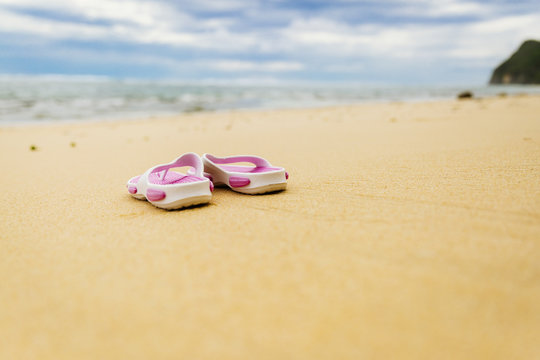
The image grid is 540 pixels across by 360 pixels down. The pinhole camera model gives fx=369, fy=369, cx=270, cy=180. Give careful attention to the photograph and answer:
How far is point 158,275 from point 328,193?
104cm

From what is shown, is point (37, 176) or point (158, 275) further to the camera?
point (37, 176)

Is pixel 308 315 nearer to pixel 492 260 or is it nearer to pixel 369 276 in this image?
pixel 369 276

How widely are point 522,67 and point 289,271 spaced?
75610 mm

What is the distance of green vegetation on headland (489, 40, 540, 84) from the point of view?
58.5 m

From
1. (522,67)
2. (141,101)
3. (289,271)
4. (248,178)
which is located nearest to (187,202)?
(248,178)

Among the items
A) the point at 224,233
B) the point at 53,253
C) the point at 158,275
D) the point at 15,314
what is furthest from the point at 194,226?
the point at 15,314

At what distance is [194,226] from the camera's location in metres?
1.57

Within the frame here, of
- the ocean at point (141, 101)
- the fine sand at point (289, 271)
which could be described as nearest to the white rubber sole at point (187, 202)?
the fine sand at point (289, 271)

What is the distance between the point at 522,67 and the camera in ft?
201

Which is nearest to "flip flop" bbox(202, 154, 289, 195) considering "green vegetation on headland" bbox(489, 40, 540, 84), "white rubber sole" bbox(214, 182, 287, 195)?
"white rubber sole" bbox(214, 182, 287, 195)

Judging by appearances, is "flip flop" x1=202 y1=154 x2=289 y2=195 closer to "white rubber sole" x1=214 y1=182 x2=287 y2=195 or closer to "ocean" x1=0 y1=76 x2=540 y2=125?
"white rubber sole" x1=214 y1=182 x2=287 y2=195

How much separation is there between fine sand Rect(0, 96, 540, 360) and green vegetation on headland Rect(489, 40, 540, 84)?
224 ft

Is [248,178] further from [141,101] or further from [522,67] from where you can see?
[522,67]

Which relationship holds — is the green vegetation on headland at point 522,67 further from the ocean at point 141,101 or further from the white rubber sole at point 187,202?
the white rubber sole at point 187,202
